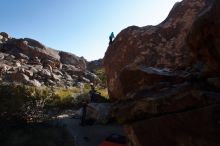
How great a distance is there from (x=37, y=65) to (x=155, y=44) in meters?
28.7

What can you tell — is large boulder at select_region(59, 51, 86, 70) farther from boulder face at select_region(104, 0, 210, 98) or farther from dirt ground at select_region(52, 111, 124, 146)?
dirt ground at select_region(52, 111, 124, 146)

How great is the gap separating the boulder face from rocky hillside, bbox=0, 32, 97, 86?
16055mm

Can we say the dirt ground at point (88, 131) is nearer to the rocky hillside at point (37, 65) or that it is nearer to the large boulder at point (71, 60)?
the rocky hillside at point (37, 65)

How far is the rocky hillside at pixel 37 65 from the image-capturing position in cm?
3978

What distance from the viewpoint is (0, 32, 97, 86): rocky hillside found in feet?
131

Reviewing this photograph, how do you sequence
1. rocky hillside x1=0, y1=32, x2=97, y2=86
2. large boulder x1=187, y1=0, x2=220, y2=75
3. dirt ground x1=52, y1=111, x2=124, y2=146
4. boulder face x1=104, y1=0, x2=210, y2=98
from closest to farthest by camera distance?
large boulder x1=187, y1=0, x2=220, y2=75
dirt ground x1=52, y1=111, x2=124, y2=146
boulder face x1=104, y1=0, x2=210, y2=98
rocky hillside x1=0, y1=32, x2=97, y2=86

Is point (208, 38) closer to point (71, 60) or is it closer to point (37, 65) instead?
point (37, 65)

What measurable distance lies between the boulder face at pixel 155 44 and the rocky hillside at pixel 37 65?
52.7 ft

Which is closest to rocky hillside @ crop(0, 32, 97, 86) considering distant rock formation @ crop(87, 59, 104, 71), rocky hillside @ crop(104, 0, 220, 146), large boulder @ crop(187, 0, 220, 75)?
distant rock formation @ crop(87, 59, 104, 71)

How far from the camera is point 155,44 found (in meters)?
21.7

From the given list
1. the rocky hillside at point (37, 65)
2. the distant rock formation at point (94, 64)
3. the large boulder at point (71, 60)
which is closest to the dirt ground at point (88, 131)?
the rocky hillside at point (37, 65)

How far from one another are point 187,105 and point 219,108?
0.97 m

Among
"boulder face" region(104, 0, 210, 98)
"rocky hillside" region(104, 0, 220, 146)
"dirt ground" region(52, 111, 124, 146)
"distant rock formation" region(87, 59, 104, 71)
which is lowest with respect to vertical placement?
"dirt ground" region(52, 111, 124, 146)

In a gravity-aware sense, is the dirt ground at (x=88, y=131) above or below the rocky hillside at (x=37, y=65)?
below
